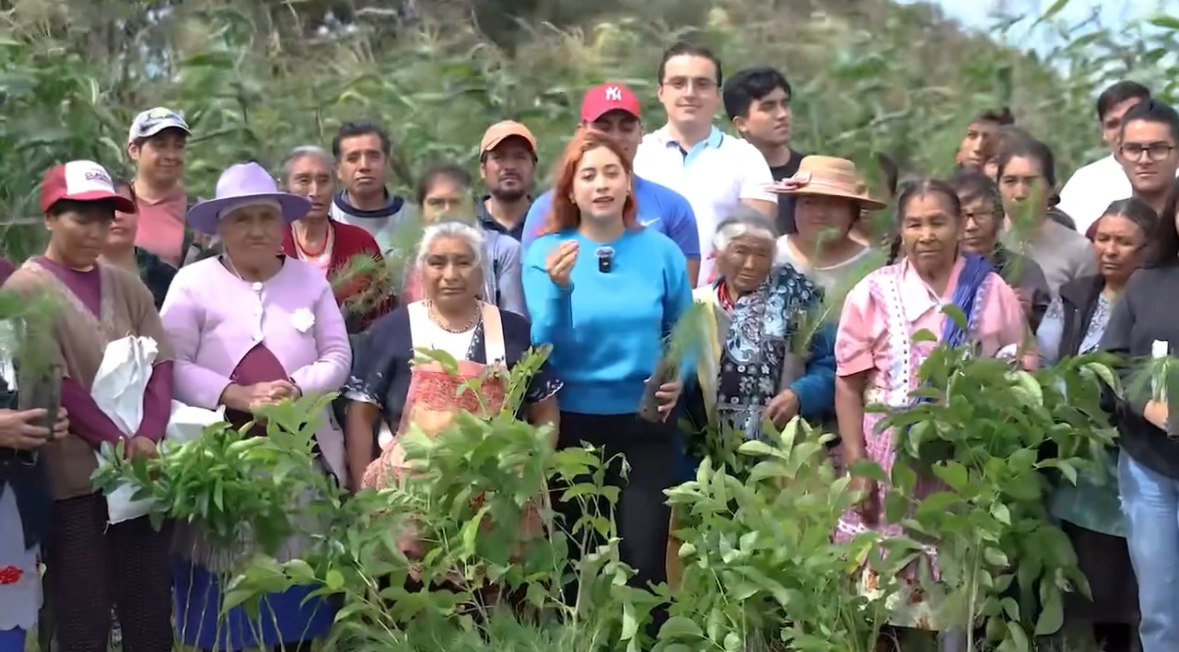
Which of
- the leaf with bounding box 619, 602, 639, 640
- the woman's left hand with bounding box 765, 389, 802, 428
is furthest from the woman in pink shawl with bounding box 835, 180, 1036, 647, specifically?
the leaf with bounding box 619, 602, 639, 640

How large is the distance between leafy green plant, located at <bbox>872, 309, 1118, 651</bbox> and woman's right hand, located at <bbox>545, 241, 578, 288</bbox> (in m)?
1.04

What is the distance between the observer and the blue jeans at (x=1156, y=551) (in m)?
4.45

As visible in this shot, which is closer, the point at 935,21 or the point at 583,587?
the point at 583,587

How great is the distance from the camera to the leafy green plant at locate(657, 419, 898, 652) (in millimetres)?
4461

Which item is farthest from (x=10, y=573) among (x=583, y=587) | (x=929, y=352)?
(x=929, y=352)

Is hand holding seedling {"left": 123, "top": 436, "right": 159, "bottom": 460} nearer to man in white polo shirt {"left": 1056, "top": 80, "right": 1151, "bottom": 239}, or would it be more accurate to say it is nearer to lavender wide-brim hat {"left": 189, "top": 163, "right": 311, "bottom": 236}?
lavender wide-brim hat {"left": 189, "top": 163, "right": 311, "bottom": 236}

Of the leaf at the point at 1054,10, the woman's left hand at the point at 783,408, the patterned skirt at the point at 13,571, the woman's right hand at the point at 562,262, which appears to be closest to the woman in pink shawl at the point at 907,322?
the woman's left hand at the point at 783,408

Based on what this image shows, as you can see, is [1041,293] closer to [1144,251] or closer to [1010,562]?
[1144,251]

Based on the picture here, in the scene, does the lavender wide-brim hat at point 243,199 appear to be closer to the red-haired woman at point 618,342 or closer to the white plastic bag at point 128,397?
the white plastic bag at point 128,397

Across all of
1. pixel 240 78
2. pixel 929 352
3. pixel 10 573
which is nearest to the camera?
pixel 10 573

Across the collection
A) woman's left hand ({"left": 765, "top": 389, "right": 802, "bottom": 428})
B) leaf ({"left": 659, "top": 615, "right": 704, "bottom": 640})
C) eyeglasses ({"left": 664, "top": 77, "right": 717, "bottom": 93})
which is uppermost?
eyeglasses ({"left": 664, "top": 77, "right": 717, "bottom": 93})

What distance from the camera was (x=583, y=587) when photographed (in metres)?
4.65

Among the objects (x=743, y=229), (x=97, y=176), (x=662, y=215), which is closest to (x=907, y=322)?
(x=743, y=229)

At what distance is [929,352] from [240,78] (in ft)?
17.3
